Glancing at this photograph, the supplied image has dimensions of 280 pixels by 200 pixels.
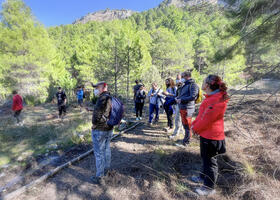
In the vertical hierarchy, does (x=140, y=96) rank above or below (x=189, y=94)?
below

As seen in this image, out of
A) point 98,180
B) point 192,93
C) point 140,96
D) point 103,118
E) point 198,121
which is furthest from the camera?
point 140,96

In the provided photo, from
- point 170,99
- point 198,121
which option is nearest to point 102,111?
point 198,121

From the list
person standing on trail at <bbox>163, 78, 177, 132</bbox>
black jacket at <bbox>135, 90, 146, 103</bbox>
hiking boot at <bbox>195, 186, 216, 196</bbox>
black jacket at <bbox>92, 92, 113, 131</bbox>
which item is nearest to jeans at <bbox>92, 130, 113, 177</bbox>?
black jacket at <bbox>92, 92, 113, 131</bbox>

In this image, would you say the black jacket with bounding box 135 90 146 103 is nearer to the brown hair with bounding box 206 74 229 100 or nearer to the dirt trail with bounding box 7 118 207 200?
the dirt trail with bounding box 7 118 207 200

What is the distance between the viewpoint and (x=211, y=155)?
2.15 metres

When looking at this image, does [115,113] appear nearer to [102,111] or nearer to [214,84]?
[102,111]

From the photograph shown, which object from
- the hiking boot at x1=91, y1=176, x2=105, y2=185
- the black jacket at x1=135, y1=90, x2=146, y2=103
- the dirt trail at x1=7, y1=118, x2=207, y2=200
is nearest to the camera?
the dirt trail at x1=7, y1=118, x2=207, y2=200

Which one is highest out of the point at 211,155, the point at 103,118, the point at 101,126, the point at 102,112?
the point at 102,112

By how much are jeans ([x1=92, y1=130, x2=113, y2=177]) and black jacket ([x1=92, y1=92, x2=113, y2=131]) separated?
12 centimetres

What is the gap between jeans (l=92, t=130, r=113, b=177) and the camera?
2617mm

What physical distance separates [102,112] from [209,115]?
1.72 m

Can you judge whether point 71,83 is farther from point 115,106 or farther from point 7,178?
point 115,106

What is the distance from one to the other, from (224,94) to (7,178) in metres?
5.28

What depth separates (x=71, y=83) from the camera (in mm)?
16906
